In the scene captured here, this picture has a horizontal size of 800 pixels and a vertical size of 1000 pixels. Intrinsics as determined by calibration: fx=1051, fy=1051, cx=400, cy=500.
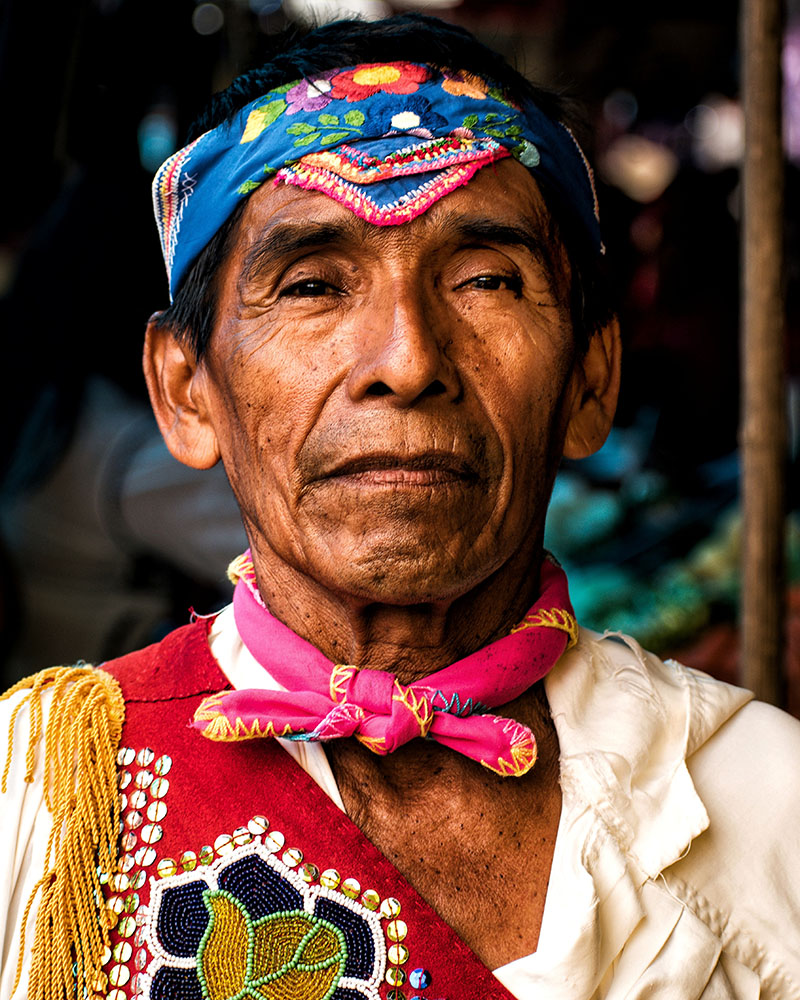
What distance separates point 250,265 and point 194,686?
0.72 meters

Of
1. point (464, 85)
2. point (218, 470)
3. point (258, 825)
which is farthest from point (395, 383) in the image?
point (218, 470)

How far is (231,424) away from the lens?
1780mm

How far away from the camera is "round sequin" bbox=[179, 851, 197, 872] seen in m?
1.59

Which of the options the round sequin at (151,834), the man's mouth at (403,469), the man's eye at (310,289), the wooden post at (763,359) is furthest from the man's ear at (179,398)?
the wooden post at (763,359)

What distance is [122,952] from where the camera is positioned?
1.55 m

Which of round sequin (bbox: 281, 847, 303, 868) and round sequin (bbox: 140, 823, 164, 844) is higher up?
round sequin (bbox: 140, 823, 164, 844)

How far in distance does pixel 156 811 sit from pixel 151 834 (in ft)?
0.12

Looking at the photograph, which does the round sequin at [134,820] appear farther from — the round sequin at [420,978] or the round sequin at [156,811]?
the round sequin at [420,978]

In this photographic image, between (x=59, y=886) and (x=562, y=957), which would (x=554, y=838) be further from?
(x=59, y=886)

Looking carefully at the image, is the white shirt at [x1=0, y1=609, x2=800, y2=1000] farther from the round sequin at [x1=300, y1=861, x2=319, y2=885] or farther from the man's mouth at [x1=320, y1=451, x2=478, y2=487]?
the man's mouth at [x1=320, y1=451, x2=478, y2=487]

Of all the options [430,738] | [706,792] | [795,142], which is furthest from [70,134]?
[795,142]

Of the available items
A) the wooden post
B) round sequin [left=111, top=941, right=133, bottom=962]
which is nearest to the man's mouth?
round sequin [left=111, top=941, right=133, bottom=962]

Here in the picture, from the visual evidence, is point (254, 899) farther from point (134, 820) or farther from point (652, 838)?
point (652, 838)

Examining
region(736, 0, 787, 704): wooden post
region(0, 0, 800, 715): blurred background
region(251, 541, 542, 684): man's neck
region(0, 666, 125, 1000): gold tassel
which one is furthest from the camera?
region(0, 0, 800, 715): blurred background
